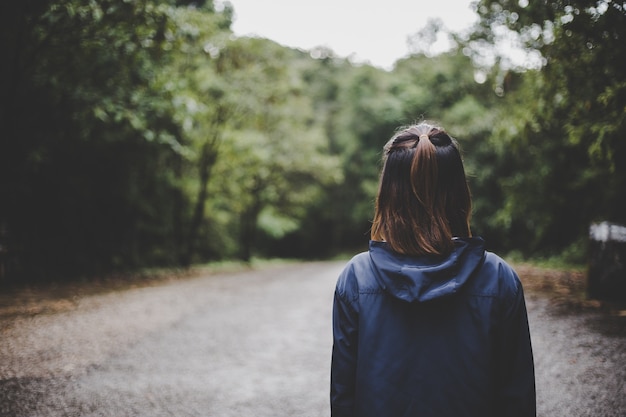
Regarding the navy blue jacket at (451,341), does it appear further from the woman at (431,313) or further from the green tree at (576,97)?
the green tree at (576,97)

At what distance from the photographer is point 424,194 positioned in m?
1.58

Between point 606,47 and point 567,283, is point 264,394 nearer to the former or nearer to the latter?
point 606,47

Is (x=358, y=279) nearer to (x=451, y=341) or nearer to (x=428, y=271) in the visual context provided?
(x=428, y=271)

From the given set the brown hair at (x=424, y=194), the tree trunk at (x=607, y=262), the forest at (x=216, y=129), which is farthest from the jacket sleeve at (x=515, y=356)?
the tree trunk at (x=607, y=262)

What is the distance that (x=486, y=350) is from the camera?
1.50 m

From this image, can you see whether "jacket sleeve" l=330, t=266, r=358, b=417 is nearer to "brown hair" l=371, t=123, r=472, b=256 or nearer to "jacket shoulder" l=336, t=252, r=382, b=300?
"jacket shoulder" l=336, t=252, r=382, b=300

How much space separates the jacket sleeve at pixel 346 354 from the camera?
1643 mm

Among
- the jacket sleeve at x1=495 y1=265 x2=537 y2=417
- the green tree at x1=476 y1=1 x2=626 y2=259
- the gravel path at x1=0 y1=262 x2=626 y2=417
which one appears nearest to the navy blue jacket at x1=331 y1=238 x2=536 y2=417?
the jacket sleeve at x1=495 y1=265 x2=537 y2=417

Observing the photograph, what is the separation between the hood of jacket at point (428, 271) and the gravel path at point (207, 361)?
281 centimetres

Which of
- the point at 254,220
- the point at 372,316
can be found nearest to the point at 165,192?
the point at 254,220

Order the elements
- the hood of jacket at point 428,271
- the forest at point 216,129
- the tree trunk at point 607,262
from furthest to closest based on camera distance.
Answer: the forest at point 216,129, the tree trunk at point 607,262, the hood of jacket at point 428,271

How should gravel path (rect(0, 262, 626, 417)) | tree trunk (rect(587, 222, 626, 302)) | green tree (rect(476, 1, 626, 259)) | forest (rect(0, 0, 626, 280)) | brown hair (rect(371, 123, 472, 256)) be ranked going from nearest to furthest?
brown hair (rect(371, 123, 472, 256))
gravel path (rect(0, 262, 626, 417))
green tree (rect(476, 1, 626, 259))
tree trunk (rect(587, 222, 626, 302))
forest (rect(0, 0, 626, 280))

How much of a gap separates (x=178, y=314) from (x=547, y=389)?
5845mm

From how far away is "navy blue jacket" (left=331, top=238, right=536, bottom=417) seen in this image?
4.89 feet
